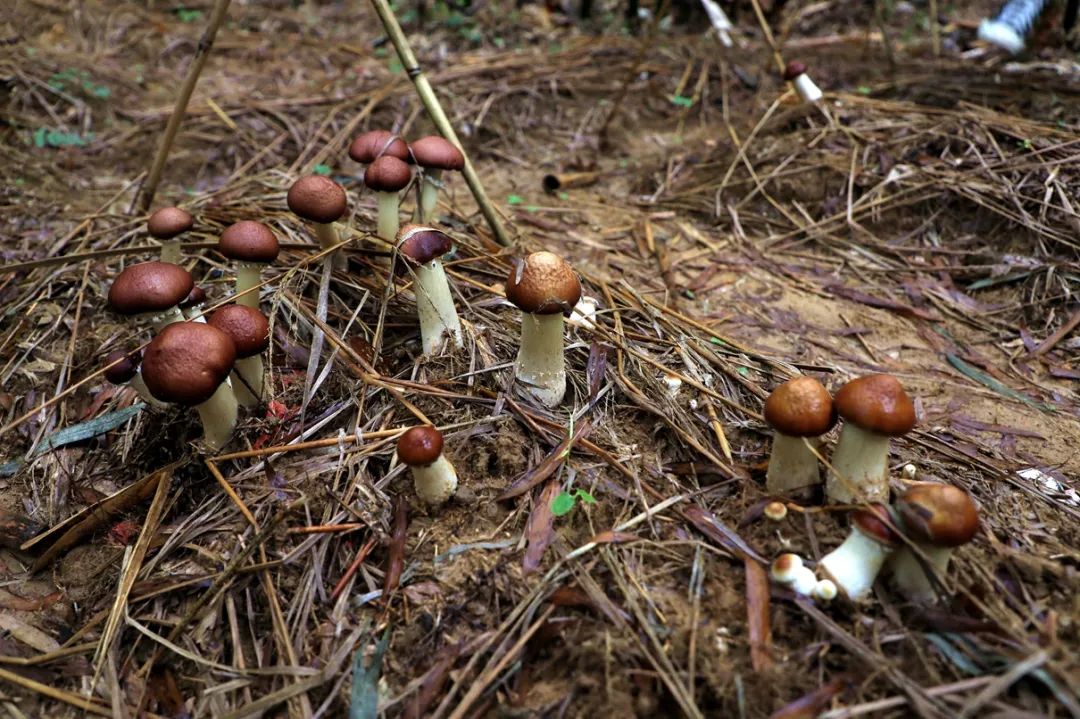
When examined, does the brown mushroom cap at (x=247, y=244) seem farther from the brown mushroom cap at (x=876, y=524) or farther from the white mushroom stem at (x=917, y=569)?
the white mushroom stem at (x=917, y=569)

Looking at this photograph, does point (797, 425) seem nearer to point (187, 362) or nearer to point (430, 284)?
point (430, 284)

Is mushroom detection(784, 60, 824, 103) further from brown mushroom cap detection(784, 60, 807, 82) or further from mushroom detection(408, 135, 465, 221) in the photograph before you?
mushroom detection(408, 135, 465, 221)

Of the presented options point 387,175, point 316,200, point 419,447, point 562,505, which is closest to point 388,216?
point 387,175

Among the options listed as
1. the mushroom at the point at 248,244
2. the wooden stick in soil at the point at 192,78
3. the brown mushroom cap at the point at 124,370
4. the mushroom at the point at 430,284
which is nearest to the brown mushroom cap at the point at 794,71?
the mushroom at the point at 430,284

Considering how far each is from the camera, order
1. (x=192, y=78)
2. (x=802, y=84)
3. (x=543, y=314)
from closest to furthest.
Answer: (x=543, y=314) < (x=192, y=78) < (x=802, y=84)

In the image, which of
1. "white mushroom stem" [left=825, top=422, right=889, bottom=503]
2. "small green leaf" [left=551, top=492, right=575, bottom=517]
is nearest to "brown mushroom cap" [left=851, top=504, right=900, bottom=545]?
"white mushroom stem" [left=825, top=422, right=889, bottom=503]

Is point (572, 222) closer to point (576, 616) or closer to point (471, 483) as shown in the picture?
point (471, 483)

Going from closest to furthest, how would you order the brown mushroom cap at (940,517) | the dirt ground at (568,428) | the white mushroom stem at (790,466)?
1. the brown mushroom cap at (940,517)
2. the dirt ground at (568,428)
3. the white mushroom stem at (790,466)
